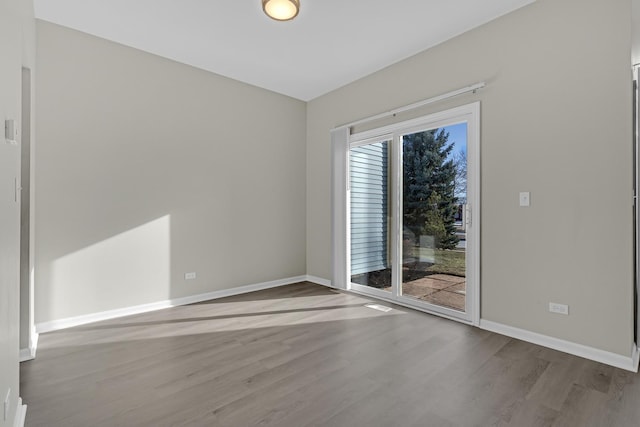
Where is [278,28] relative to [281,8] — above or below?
above

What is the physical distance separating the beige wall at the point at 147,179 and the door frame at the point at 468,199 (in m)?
1.17

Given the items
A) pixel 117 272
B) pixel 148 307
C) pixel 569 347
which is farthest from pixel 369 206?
pixel 117 272

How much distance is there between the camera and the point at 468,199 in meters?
3.27

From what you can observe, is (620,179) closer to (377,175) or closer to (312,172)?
(377,175)

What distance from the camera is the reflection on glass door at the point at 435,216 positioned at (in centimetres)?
339

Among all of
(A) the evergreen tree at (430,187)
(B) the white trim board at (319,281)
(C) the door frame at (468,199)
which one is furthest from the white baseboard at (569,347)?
(B) the white trim board at (319,281)

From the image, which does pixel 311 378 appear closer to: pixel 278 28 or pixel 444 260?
pixel 444 260

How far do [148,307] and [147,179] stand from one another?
144cm

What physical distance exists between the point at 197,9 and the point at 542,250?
12.1 feet

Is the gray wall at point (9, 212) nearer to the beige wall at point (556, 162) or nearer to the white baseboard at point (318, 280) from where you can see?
the beige wall at point (556, 162)

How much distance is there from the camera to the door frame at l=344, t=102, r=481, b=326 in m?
3.16

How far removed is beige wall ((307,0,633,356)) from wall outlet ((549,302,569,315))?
4 cm

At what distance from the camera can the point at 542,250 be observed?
9.03 ft

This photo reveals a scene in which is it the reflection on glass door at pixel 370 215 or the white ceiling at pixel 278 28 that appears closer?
the white ceiling at pixel 278 28
